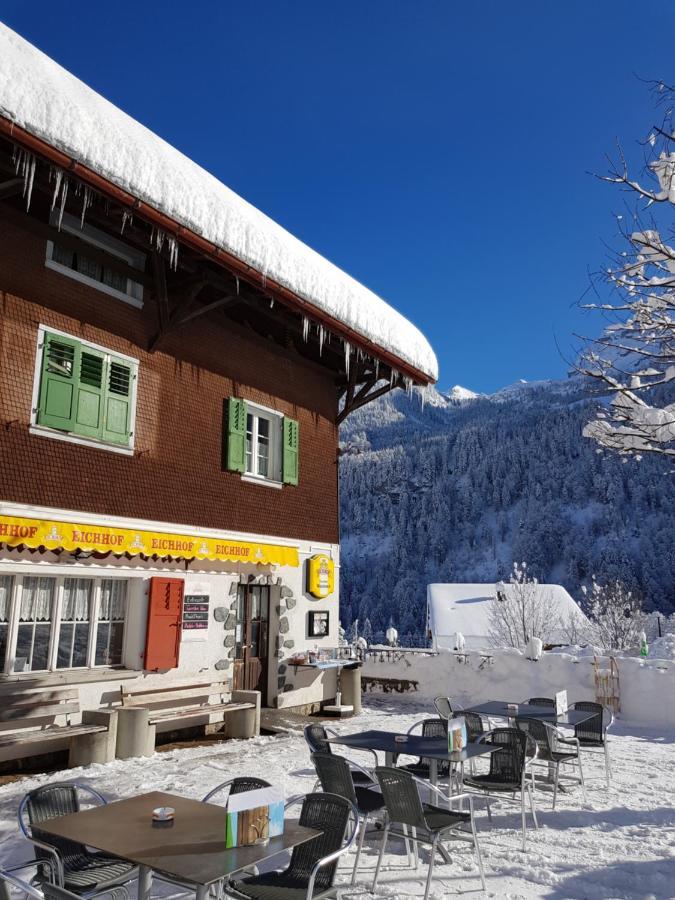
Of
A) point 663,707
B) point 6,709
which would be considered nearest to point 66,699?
point 6,709

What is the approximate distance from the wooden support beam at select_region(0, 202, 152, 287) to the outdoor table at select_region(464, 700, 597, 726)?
7658 mm

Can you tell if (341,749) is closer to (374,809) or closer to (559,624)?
(374,809)

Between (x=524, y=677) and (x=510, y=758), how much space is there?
886 cm

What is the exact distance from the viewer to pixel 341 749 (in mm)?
9625

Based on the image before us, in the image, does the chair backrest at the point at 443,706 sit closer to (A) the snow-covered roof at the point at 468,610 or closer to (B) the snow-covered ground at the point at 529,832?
(B) the snow-covered ground at the point at 529,832

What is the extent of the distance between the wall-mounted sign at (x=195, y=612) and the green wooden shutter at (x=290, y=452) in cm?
277

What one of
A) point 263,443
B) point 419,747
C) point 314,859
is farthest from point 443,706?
point 263,443

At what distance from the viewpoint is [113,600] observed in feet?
30.7

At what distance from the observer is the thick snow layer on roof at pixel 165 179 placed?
7348mm

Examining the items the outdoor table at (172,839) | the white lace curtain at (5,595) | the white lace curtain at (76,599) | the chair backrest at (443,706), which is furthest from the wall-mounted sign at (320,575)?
the outdoor table at (172,839)

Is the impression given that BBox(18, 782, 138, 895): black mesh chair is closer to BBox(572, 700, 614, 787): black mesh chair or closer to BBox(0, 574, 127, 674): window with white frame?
BBox(0, 574, 127, 674): window with white frame

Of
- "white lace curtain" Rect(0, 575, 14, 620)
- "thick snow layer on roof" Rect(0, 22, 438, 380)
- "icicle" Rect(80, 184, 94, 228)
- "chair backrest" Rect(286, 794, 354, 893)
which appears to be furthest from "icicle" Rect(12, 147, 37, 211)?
"chair backrest" Rect(286, 794, 354, 893)

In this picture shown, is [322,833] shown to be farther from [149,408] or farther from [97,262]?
[97,262]

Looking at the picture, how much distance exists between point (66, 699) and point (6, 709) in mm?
820
